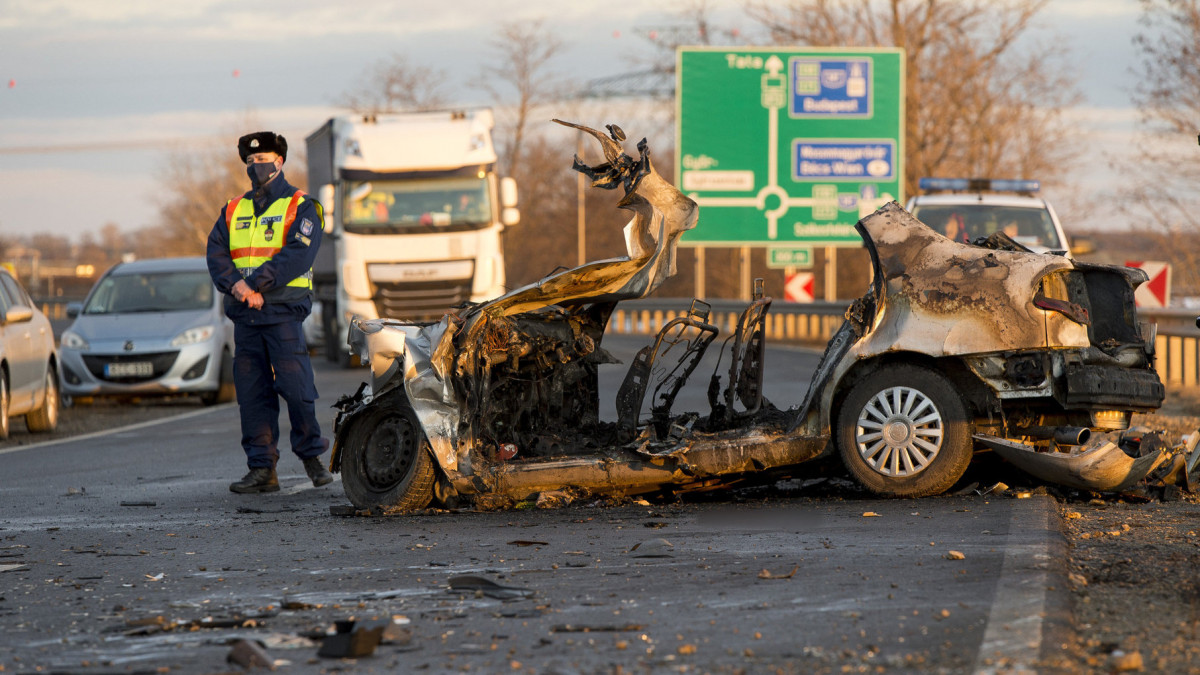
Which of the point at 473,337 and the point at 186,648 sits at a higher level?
the point at 473,337

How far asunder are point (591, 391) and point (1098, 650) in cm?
407

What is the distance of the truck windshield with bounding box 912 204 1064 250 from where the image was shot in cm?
1471

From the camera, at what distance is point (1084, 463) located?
656 cm

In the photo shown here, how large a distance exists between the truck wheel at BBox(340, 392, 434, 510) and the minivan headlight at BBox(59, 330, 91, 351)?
9.12 meters

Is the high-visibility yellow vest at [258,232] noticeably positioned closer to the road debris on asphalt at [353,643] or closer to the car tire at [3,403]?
the road debris on asphalt at [353,643]

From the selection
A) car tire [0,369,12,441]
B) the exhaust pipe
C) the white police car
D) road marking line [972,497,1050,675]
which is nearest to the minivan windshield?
car tire [0,369,12,441]

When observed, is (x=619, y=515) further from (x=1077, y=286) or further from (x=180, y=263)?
(x=180, y=263)

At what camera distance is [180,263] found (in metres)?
17.1

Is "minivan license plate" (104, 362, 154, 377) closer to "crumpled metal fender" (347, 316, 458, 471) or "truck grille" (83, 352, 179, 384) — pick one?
"truck grille" (83, 352, 179, 384)

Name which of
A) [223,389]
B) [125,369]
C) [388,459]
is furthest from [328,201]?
[388,459]

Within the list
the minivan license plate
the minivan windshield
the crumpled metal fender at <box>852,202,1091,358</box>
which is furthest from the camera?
the minivan windshield

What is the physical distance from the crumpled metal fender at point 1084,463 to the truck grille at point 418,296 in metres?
14.9

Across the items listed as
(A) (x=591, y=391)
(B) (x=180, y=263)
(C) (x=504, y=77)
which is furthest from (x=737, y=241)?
(C) (x=504, y=77)

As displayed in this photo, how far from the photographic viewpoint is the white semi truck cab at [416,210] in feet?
67.6
